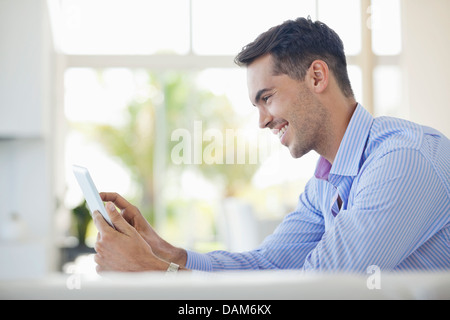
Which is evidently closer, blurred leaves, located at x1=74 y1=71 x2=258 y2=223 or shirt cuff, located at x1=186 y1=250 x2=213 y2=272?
shirt cuff, located at x1=186 y1=250 x2=213 y2=272

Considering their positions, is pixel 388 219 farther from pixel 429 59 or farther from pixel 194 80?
pixel 194 80

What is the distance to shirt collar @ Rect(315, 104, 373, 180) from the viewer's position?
1.18m

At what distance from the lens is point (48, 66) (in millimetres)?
4383

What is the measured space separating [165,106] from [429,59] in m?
3.63

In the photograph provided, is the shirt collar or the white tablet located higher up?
the shirt collar

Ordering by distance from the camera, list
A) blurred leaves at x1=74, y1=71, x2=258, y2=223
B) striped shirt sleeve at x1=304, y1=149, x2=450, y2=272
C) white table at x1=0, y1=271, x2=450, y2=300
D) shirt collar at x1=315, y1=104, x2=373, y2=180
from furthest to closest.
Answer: blurred leaves at x1=74, y1=71, x2=258, y2=223 → shirt collar at x1=315, y1=104, x2=373, y2=180 → striped shirt sleeve at x1=304, y1=149, x2=450, y2=272 → white table at x1=0, y1=271, x2=450, y2=300

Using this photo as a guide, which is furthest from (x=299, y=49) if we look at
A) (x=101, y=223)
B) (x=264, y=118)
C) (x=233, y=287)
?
(x=233, y=287)

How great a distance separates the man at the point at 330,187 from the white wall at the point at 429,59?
162cm

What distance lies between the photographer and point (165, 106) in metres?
6.25

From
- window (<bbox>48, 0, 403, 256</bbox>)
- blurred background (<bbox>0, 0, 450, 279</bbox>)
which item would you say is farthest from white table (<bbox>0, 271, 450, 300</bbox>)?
window (<bbox>48, 0, 403, 256</bbox>)

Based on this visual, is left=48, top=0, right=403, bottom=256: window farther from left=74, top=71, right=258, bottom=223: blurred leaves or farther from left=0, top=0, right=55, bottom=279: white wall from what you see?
left=0, top=0, right=55, bottom=279: white wall

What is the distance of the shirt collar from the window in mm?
3729

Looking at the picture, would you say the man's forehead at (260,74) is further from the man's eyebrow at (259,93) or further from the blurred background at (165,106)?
the blurred background at (165,106)
